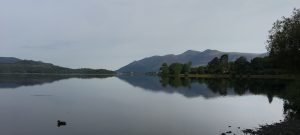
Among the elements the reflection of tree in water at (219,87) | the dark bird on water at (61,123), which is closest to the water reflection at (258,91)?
the reflection of tree in water at (219,87)

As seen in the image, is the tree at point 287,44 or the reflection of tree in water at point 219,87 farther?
the reflection of tree in water at point 219,87

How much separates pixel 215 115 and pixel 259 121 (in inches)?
333

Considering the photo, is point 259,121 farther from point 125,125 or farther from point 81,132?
point 81,132

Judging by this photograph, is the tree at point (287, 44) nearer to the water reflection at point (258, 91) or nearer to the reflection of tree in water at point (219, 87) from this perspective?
the water reflection at point (258, 91)

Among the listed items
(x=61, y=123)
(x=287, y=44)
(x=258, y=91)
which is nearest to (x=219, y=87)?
(x=258, y=91)

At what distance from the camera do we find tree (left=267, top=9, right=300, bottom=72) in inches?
2657

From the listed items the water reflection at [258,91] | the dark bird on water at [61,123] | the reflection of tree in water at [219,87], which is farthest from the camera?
the reflection of tree in water at [219,87]

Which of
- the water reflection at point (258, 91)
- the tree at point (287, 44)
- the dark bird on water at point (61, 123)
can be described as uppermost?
Result: the tree at point (287, 44)

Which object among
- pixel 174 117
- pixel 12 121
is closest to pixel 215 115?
pixel 174 117

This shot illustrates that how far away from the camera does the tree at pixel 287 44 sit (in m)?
67.5

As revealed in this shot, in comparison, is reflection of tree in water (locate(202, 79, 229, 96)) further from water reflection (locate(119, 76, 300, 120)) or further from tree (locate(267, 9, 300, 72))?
tree (locate(267, 9, 300, 72))

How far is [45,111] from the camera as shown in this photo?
57219 millimetres

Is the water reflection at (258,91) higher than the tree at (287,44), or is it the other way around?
the tree at (287,44)

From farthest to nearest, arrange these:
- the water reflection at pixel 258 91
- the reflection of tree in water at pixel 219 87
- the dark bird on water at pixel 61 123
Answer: the reflection of tree in water at pixel 219 87
the water reflection at pixel 258 91
the dark bird on water at pixel 61 123
